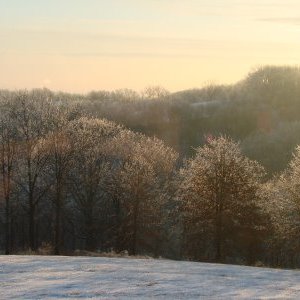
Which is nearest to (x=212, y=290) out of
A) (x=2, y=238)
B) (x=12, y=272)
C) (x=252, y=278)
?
(x=252, y=278)

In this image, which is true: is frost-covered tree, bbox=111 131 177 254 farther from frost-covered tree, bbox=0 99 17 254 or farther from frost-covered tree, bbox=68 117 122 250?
frost-covered tree, bbox=0 99 17 254

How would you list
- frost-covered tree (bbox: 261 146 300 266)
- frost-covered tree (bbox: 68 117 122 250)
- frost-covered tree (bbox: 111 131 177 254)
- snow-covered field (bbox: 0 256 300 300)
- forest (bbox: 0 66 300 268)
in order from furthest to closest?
frost-covered tree (bbox: 68 117 122 250), frost-covered tree (bbox: 111 131 177 254), forest (bbox: 0 66 300 268), frost-covered tree (bbox: 261 146 300 266), snow-covered field (bbox: 0 256 300 300)

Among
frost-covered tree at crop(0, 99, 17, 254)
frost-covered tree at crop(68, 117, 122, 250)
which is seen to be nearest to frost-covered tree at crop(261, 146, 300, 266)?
frost-covered tree at crop(68, 117, 122, 250)

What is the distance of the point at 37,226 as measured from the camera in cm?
6588

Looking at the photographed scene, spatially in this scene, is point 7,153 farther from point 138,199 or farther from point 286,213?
point 286,213

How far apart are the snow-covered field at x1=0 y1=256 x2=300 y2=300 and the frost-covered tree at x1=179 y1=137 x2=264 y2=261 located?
1555cm

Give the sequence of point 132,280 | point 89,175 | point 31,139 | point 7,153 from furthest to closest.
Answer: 1. point 89,175
2. point 31,139
3. point 7,153
4. point 132,280

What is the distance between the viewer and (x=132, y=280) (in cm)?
2278

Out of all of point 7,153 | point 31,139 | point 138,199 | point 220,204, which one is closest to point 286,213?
point 220,204

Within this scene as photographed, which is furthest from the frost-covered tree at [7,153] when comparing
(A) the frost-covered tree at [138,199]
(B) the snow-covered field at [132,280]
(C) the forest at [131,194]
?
(B) the snow-covered field at [132,280]

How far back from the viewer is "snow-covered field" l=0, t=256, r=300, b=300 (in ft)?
64.0

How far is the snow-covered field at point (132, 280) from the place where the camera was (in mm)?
19500

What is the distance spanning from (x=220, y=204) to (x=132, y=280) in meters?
23.3

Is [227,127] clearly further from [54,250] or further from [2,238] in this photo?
[54,250]
